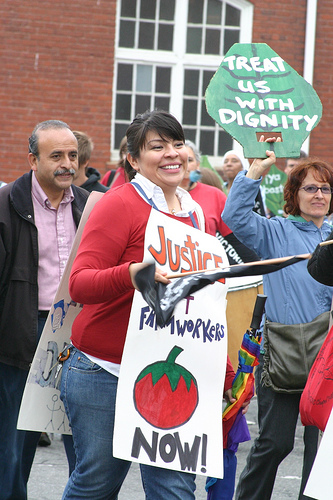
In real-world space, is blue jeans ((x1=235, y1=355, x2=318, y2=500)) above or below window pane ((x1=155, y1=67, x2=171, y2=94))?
below

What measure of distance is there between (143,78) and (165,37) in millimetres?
695

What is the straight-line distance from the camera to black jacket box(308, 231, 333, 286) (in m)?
2.83

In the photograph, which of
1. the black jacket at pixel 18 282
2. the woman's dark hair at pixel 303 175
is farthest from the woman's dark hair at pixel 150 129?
the woman's dark hair at pixel 303 175

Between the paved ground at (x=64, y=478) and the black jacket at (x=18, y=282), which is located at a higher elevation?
the black jacket at (x=18, y=282)

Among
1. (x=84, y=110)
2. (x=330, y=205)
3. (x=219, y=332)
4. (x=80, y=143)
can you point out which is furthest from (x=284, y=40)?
(x=219, y=332)

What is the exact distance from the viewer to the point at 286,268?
12.5ft

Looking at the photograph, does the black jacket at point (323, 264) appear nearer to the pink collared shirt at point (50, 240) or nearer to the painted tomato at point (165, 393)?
the painted tomato at point (165, 393)

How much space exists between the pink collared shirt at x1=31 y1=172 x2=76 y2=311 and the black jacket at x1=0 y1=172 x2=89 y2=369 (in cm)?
7

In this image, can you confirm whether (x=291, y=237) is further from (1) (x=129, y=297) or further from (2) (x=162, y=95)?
(2) (x=162, y=95)

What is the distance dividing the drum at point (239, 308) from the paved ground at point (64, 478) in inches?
32.5

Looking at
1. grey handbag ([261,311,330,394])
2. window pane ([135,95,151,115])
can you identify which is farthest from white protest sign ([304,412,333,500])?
window pane ([135,95,151,115])

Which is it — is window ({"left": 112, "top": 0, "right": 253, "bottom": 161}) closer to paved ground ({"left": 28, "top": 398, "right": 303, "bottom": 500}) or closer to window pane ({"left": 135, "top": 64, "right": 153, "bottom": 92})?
window pane ({"left": 135, "top": 64, "right": 153, "bottom": 92})

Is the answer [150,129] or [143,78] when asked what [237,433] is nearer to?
[150,129]

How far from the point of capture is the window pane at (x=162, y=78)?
11.5 meters
